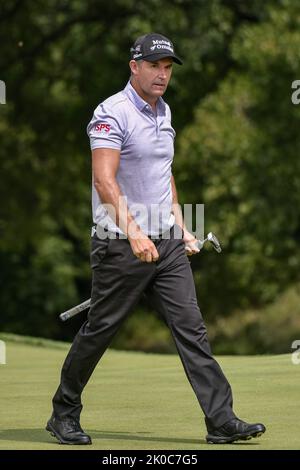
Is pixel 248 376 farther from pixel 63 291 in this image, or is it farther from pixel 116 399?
pixel 63 291

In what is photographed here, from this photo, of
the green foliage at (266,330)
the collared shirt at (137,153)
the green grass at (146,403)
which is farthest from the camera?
the green foliage at (266,330)

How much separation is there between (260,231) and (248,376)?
1824cm

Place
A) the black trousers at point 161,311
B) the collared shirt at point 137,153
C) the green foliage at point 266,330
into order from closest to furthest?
the collared shirt at point 137,153
the black trousers at point 161,311
the green foliage at point 266,330

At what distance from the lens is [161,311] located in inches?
288

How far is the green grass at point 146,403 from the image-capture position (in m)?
7.27

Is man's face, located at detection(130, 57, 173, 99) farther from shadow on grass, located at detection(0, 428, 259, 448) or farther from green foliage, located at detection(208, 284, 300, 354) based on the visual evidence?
green foliage, located at detection(208, 284, 300, 354)

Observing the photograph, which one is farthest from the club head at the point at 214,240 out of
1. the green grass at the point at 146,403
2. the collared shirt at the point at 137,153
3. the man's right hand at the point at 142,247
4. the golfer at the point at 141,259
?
the green grass at the point at 146,403

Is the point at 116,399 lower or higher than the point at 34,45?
lower

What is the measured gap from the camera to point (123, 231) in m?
6.99

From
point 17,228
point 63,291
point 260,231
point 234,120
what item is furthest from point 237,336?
point 63,291

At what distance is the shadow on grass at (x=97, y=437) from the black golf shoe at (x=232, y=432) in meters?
0.06

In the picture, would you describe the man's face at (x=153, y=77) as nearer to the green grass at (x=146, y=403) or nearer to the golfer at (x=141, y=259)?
the golfer at (x=141, y=259)

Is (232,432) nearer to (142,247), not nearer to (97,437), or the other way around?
A: (97,437)

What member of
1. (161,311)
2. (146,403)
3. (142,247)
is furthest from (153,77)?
(146,403)
